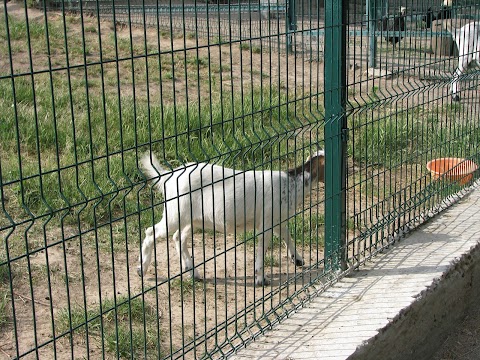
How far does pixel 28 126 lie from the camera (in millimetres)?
7551

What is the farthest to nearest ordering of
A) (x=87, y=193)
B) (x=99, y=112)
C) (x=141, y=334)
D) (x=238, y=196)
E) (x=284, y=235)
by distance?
(x=99, y=112)
(x=87, y=193)
(x=284, y=235)
(x=238, y=196)
(x=141, y=334)

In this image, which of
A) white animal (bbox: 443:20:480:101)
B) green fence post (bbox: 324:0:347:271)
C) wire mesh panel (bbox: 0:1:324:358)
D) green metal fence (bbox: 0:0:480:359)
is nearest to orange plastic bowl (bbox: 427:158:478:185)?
green metal fence (bbox: 0:0:480:359)

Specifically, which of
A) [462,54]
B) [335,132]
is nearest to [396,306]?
[335,132]

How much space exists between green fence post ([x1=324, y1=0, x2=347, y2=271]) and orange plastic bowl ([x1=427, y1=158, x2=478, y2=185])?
1.89 metres

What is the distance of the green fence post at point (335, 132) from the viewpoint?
14.8ft

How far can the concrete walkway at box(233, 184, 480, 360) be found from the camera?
13.3ft

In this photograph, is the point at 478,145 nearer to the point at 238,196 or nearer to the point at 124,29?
the point at 238,196

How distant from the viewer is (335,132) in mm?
4703

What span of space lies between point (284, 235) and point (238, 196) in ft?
2.06

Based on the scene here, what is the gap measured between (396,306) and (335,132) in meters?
1.14

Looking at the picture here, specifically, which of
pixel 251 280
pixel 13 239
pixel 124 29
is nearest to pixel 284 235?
pixel 251 280

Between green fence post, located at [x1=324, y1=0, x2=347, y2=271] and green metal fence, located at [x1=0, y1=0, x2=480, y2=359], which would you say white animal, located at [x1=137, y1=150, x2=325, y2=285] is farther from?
green fence post, located at [x1=324, y1=0, x2=347, y2=271]

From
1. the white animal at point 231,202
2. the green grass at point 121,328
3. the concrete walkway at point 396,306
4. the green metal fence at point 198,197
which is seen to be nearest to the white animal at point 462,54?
the green metal fence at point 198,197

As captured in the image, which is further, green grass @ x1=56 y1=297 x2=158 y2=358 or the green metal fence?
green grass @ x1=56 y1=297 x2=158 y2=358
